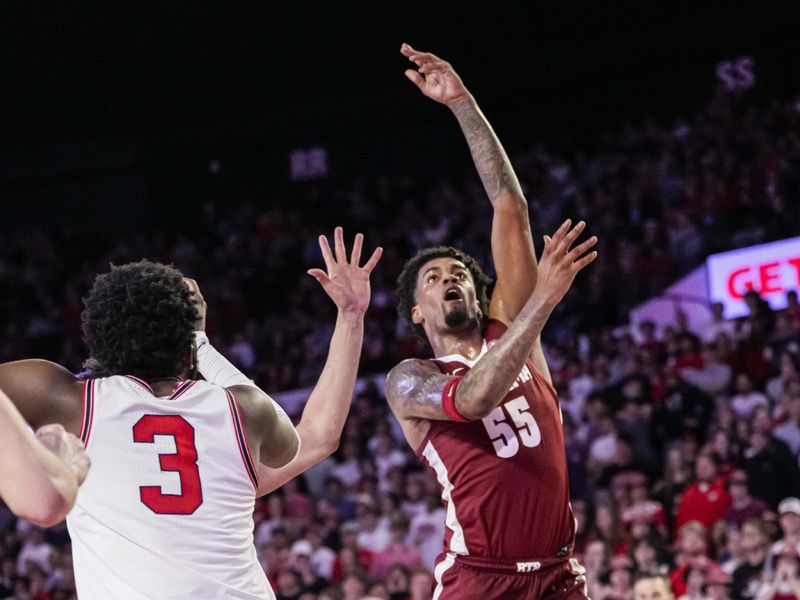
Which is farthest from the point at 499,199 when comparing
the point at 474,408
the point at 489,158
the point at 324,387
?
the point at 324,387

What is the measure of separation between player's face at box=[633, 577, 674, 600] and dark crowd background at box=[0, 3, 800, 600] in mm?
281

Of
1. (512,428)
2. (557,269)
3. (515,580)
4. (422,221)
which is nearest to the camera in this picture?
(557,269)

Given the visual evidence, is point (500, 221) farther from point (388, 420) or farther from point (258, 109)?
point (258, 109)

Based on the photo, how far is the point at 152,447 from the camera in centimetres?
314

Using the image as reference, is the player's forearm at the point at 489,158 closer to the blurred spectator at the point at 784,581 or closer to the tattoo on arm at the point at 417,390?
the tattoo on arm at the point at 417,390

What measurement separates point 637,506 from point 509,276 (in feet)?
17.1

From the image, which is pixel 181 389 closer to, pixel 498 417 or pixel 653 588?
pixel 498 417

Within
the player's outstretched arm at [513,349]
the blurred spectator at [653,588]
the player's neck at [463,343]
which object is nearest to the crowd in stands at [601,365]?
the blurred spectator at [653,588]

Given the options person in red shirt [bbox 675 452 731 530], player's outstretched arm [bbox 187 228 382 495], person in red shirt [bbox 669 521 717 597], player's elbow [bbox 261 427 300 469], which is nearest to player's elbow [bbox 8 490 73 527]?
player's elbow [bbox 261 427 300 469]

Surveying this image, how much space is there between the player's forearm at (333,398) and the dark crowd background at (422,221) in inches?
202

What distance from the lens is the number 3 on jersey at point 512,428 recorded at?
15.5 ft

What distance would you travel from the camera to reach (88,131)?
24531 millimetres

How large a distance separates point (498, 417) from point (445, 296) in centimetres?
67

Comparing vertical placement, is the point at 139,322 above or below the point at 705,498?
above
